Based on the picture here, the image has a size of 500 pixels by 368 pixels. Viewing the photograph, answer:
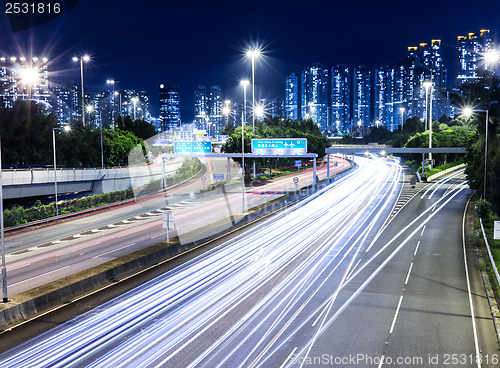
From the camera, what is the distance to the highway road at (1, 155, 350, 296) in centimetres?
2341

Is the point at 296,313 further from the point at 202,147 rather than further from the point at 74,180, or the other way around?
the point at 202,147

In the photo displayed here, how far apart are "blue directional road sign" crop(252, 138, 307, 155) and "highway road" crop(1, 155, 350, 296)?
5.48 m

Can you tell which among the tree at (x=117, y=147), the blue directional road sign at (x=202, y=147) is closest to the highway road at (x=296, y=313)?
the blue directional road sign at (x=202, y=147)

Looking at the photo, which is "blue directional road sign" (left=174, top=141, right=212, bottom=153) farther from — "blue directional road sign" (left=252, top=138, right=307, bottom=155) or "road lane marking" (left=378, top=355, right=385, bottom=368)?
"road lane marking" (left=378, top=355, right=385, bottom=368)

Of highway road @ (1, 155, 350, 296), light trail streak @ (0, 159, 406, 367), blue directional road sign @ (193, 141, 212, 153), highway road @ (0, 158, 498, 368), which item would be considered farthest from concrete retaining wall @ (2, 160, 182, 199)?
highway road @ (0, 158, 498, 368)

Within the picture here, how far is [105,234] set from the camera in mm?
32875

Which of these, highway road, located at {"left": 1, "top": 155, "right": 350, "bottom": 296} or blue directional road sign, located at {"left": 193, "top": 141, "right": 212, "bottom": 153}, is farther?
blue directional road sign, located at {"left": 193, "top": 141, "right": 212, "bottom": 153}

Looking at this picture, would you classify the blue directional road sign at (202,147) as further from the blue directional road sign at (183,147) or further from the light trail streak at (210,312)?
the light trail streak at (210,312)

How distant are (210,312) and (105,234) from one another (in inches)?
739

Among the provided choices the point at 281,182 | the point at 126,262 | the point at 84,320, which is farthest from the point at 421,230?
the point at 281,182

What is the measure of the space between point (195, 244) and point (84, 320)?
12.4 metres

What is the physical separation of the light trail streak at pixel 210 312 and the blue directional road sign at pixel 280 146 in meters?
22.5

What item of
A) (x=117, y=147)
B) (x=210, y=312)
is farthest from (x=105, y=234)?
(x=117, y=147)

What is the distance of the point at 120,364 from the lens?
489 inches
